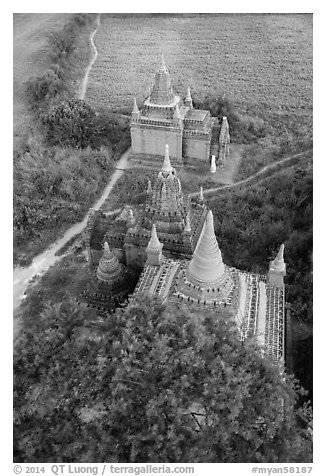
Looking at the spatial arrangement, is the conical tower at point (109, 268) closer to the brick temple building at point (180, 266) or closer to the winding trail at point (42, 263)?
the brick temple building at point (180, 266)

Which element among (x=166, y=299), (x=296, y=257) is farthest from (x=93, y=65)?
(x=166, y=299)

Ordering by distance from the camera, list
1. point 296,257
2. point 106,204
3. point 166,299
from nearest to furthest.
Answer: point 166,299
point 296,257
point 106,204

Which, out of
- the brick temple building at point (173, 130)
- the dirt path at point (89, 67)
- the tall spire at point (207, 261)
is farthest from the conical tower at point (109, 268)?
the dirt path at point (89, 67)

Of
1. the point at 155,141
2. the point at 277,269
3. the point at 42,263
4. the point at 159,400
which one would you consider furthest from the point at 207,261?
the point at 155,141

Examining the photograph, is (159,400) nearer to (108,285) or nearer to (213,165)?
(108,285)

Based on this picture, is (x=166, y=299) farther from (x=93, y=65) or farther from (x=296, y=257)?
(x=93, y=65)
